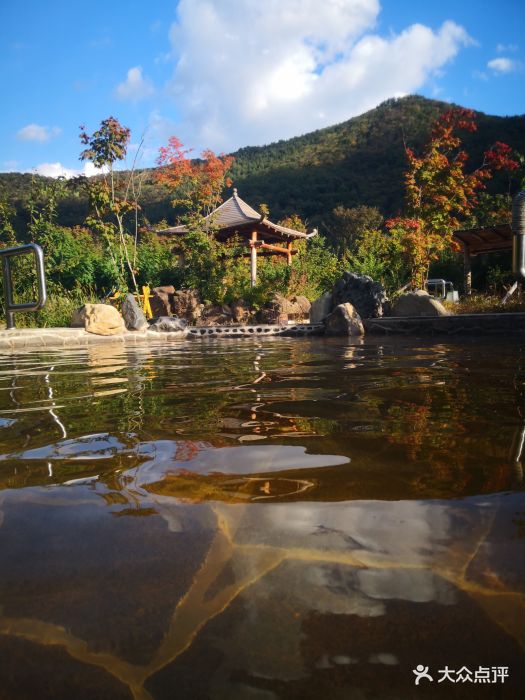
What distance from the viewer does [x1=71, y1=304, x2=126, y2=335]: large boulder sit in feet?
29.9

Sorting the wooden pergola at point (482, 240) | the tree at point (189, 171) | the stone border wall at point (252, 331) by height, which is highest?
the tree at point (189, 171)

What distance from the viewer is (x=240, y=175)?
47.7 metres

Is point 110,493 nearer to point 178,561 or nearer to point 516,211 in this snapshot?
point 178,561

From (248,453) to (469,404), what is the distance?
1.08m

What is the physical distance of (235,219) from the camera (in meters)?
17.7

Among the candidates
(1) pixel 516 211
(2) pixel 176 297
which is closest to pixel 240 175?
(2) pixel 176 297

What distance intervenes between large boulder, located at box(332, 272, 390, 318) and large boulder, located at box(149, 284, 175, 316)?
6688mm

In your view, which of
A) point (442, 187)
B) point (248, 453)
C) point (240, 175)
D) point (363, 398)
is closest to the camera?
point (248, 453)

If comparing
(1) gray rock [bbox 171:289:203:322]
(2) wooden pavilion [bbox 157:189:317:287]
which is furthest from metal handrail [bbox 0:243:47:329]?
(2) wooden pavilion [bbox 157:189:317:287]

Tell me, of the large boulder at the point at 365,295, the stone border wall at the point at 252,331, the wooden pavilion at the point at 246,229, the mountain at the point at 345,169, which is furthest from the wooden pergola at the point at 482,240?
the mountain at the point at 345,169

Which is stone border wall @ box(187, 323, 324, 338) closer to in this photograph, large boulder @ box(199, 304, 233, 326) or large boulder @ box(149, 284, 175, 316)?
large boulder @ box(199, 304, 233, 326)

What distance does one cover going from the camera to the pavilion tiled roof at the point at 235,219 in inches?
666

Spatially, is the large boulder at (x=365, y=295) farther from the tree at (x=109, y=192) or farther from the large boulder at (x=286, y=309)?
the tree at (x=109, y=192)

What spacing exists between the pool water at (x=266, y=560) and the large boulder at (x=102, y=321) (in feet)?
26.3
